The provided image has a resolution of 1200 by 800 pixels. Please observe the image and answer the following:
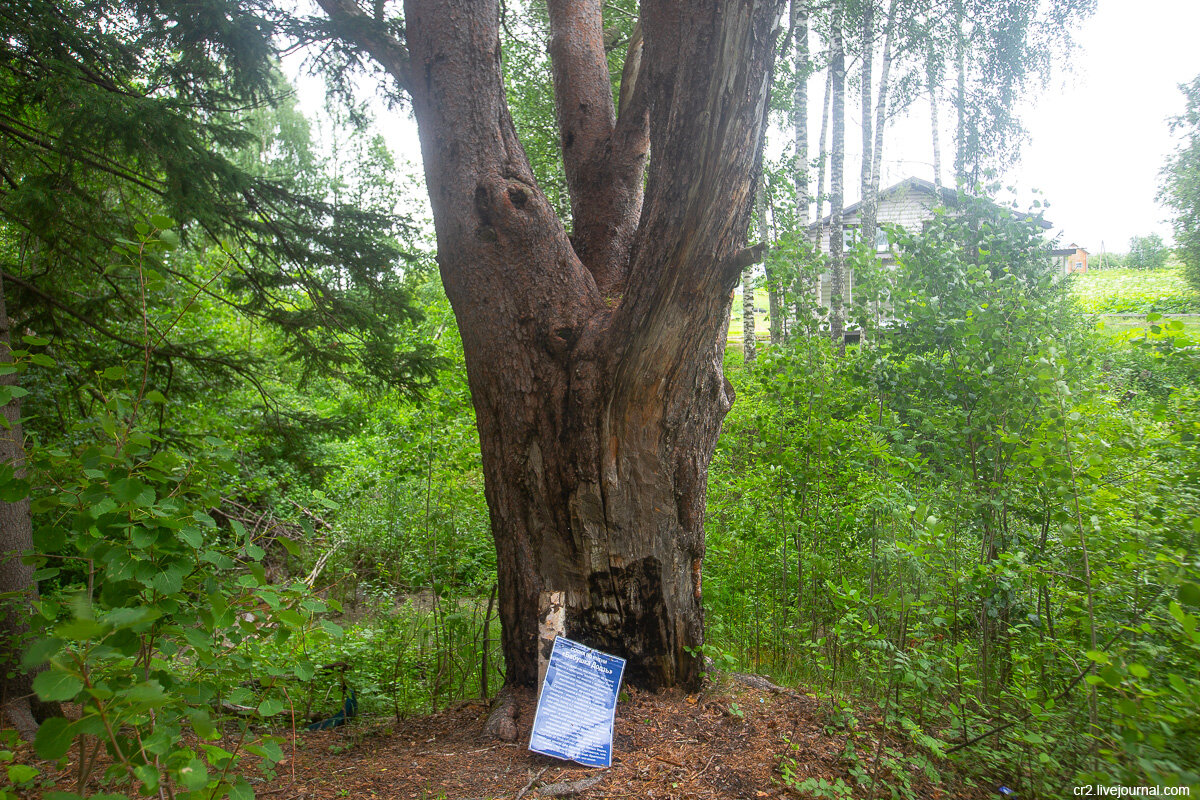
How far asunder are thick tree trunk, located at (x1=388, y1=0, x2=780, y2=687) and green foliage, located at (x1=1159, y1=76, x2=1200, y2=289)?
14965mm

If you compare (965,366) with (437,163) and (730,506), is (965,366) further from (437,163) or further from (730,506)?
(437,163)

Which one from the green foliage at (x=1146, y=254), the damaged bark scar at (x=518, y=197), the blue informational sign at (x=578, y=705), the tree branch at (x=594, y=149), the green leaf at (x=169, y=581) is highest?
the green foliage at (x=1146, y=254)

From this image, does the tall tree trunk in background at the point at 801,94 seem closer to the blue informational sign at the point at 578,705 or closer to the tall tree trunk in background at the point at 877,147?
the tall tree trunk in background at the point at 877,147

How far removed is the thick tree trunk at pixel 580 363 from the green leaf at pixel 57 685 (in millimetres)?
1809

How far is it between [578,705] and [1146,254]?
112 ft

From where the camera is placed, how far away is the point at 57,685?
125 centimetres

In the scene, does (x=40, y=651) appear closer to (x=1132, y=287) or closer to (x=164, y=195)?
(x=164, y=195)

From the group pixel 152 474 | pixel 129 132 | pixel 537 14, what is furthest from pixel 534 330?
pixel 537 14

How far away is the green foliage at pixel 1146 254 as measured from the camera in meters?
25.4

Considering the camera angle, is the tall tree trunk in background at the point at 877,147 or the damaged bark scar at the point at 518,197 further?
the tall tree trunk in background at the point at 877,147

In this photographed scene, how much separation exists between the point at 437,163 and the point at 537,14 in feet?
28.3

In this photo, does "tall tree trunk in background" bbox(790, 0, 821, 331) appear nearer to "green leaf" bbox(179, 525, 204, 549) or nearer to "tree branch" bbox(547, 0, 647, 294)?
"tree branch" bbox(547, 0, 647, 294)

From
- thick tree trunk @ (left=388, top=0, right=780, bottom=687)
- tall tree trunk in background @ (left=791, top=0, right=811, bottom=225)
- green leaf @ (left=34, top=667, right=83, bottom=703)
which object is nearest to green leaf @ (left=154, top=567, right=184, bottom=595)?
green leaf @ (left=34, top=667, right=83, bottom=703)

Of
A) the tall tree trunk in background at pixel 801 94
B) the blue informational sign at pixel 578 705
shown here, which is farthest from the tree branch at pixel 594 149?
the tall tree trunk in background at pixel 801 94
